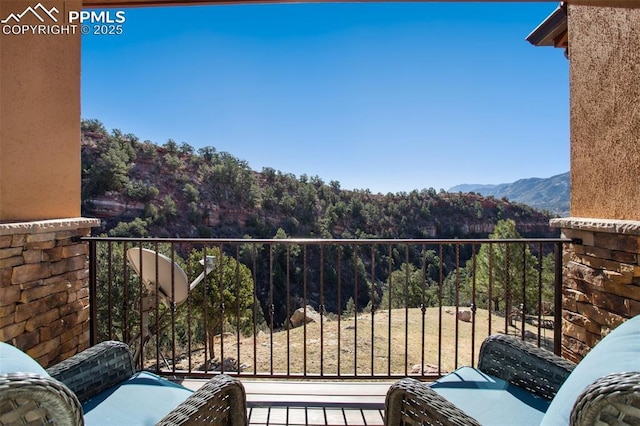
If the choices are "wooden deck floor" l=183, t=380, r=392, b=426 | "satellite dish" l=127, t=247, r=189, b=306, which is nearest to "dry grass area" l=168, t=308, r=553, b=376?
"satellite dish" l=127, t=247, r=189, b=306

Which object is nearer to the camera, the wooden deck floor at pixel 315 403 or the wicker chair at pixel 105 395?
the wicker chair at pixel 105 395

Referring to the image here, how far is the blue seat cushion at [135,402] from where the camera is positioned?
119cm

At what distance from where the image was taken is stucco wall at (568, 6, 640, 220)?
2002 millimetres

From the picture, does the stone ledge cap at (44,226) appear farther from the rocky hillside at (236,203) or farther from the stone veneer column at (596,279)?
the rocky hillside at (236,203)

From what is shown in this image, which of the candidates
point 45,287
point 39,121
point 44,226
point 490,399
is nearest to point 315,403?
point 490,399

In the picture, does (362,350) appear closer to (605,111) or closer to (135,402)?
(605,111)

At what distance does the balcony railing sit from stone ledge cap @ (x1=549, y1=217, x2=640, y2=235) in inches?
5.4

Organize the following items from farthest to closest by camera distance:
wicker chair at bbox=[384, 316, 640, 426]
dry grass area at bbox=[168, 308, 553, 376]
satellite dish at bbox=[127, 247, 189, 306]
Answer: dry grass area at bbox=[168, 308, 553, 376] → satellite dish at bbox=[127, 247, 189, 306] → wicker chair at bbox=[384, 316, 640, 426]

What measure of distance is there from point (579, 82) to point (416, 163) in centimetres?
3161

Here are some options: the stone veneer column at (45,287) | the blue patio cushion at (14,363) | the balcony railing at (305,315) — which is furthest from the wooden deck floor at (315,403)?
the blue patio cushion at (14,363)

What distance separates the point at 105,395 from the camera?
4.43 ft

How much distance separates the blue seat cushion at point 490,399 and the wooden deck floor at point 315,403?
632 mm

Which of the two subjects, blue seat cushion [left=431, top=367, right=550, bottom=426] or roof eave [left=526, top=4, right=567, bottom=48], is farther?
roof eave [left=526, top=4, right=567, bottom=48]

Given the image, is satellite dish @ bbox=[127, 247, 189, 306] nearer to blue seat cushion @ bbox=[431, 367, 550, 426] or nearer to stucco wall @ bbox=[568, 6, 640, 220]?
blue seat cushion @ bbox=[431, 367, 550, 426]
